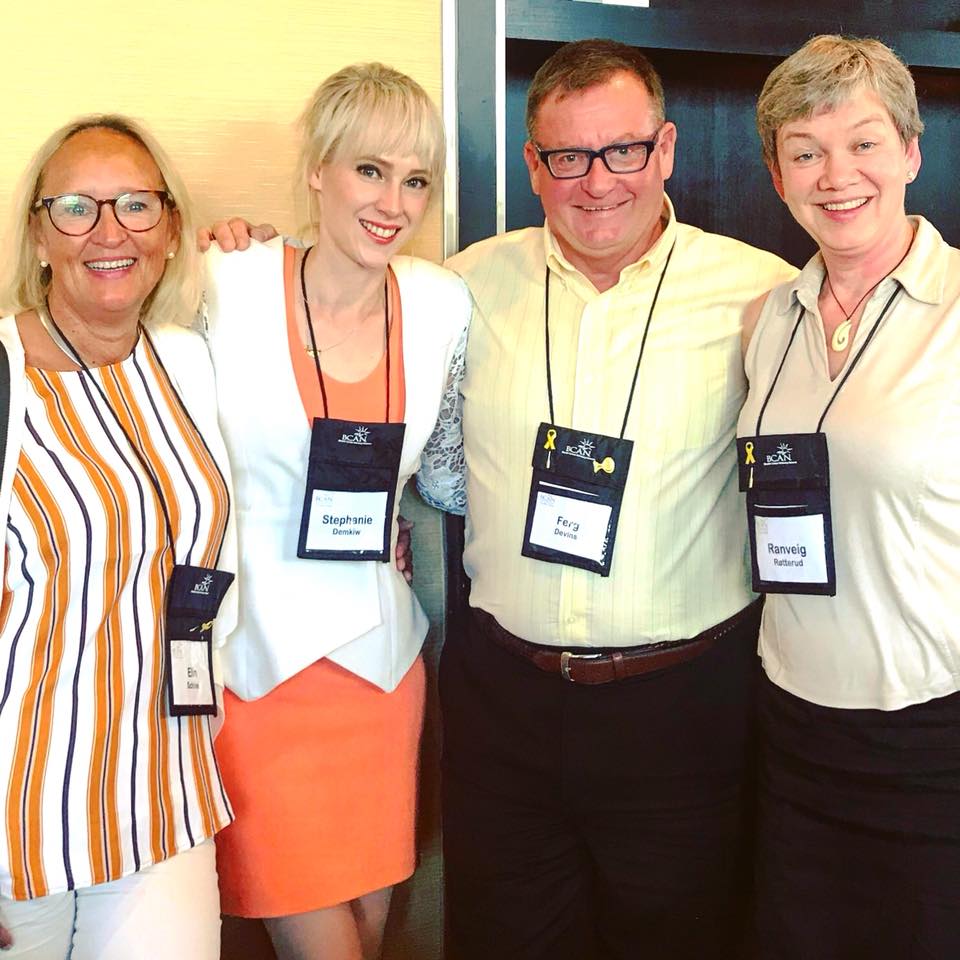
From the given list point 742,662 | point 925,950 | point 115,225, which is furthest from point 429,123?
point 925,950

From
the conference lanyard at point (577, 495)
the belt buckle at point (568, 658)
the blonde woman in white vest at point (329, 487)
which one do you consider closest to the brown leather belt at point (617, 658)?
the belt buckle at point (568, 658)

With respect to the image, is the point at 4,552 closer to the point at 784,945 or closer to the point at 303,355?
the point at 303,355

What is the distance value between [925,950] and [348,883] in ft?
3.32

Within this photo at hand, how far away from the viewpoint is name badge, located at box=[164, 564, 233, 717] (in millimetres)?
1628

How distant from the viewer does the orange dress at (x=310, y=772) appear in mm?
1944

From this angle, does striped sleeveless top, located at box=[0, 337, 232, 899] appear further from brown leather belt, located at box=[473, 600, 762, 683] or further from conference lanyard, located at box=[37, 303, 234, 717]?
brown leather belt, located at box=[473, 600, 762, 683]

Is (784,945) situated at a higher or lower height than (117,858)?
lower

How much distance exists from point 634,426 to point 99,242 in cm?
95

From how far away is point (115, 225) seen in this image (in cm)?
164

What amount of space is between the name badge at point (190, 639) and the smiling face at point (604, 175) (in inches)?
36.0

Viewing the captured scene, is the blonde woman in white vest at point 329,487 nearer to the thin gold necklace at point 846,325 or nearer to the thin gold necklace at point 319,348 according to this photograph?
the thin gold necklace at point 319,348

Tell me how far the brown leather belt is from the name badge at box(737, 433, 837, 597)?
0.25m

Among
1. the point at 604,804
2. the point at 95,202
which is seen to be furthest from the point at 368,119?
the point at 604,804

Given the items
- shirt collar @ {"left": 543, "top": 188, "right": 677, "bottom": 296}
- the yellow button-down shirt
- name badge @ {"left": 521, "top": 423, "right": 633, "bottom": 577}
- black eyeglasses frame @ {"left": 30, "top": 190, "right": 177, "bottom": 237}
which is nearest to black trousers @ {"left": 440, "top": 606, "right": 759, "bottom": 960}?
the yellow button-down shirt
